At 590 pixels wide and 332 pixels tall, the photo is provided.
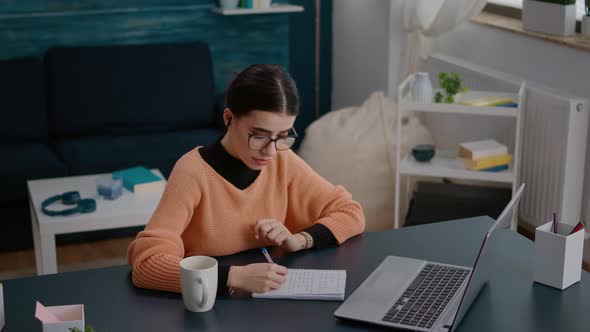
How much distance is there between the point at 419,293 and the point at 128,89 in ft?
10.2

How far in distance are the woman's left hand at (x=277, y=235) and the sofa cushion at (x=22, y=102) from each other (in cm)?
271

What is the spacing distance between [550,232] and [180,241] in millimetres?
830

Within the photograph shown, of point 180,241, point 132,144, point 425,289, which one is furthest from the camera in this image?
point 132,144

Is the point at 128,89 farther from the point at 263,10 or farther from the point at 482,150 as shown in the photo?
the point at 482,150

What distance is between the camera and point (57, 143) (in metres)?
4.34

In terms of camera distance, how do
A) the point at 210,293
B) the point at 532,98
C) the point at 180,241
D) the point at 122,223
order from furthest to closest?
the point at 532,98 → the point at 122,223 → the point at 180,241 → the point at 210,293

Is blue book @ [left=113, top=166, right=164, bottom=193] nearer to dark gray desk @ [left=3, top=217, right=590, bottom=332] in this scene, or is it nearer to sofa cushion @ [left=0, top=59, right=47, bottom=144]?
sofa cushion @ [left=0, top=59, right=47, bottom=144]

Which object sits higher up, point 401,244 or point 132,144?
point 401,244

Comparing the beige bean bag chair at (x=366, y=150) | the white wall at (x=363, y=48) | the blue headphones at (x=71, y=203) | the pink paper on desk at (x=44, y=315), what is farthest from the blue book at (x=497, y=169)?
the pink paper on desk at (x=44, y=315)

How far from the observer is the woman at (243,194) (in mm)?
1903

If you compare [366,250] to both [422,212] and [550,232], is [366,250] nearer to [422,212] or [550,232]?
[550,232]

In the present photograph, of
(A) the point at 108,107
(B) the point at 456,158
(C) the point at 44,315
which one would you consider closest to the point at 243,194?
(C) the point at 44,315

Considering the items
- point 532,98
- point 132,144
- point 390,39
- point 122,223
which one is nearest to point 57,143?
point 132,144

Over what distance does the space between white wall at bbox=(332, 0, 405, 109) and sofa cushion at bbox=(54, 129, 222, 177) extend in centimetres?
104
